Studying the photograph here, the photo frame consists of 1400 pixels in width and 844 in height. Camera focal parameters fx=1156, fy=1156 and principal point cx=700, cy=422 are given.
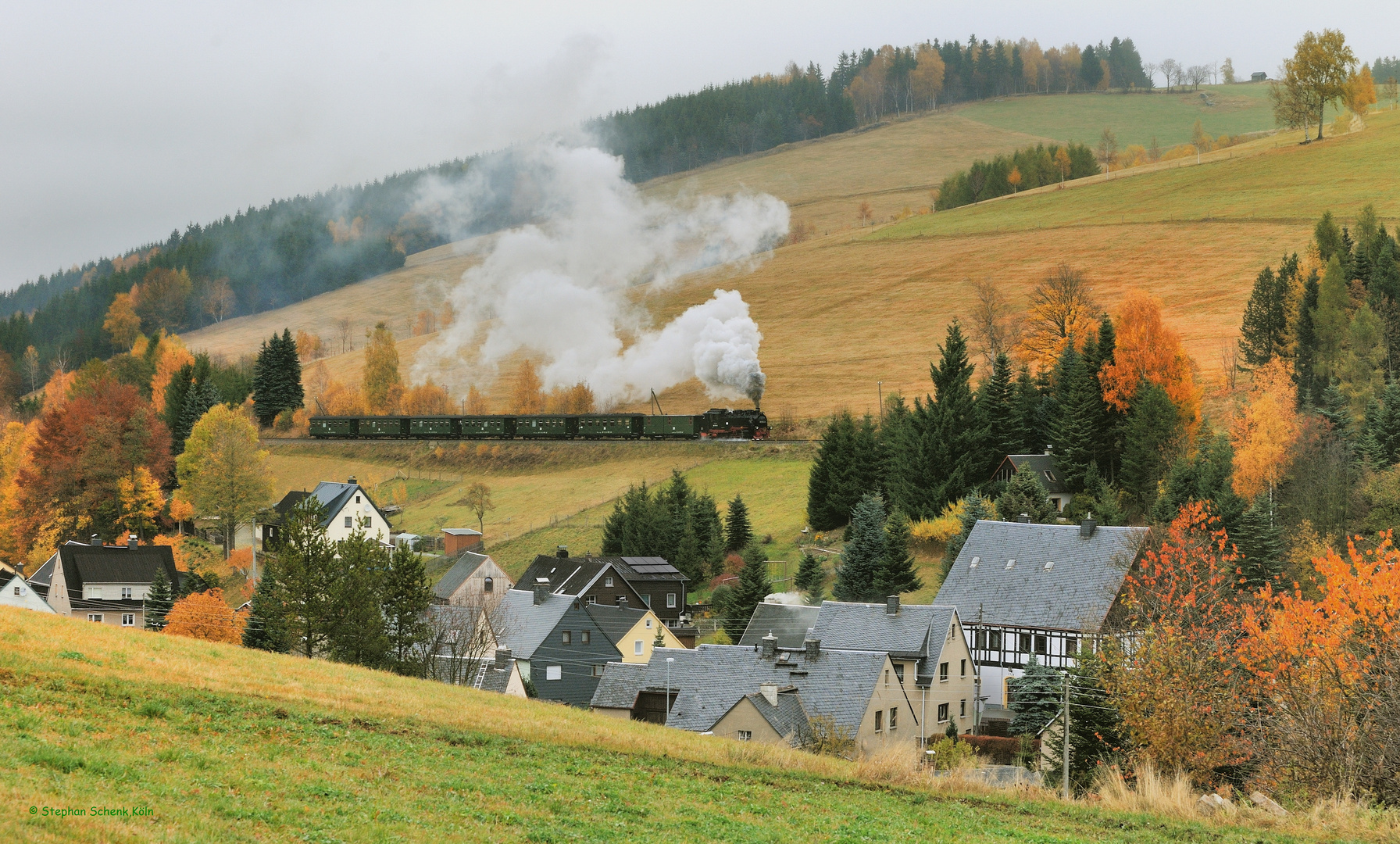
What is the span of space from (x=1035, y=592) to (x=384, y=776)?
34150 mm

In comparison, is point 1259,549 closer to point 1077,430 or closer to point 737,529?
point 1077,430

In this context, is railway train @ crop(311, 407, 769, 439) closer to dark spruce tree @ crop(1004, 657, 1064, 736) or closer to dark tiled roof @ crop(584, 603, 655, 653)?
dark tiled roof @ crop(584, 603, 655, 653)

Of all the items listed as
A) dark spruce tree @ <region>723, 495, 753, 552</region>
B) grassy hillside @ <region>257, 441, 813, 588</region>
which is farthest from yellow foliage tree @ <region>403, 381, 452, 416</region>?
dark spruce tree @ <region>723, 495, 753, 552</region>

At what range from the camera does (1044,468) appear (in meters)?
58.6

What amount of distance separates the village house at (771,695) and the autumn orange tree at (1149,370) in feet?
88.9

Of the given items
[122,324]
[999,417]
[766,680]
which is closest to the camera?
[766,680]

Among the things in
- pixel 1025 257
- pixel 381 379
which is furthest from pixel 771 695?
pixel 381 379

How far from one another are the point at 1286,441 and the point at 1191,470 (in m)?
9.92

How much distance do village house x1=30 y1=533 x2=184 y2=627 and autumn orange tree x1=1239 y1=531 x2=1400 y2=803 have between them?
183ft

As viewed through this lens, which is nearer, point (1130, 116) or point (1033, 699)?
point (1033, 699)

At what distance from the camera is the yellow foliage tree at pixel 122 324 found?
17800 centimetres

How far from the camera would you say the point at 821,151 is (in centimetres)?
18362

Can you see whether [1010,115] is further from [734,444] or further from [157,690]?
[157,690]

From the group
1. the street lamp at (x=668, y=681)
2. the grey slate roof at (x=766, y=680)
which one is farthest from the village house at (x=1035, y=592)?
the street lamp at (x=668, y=681)
